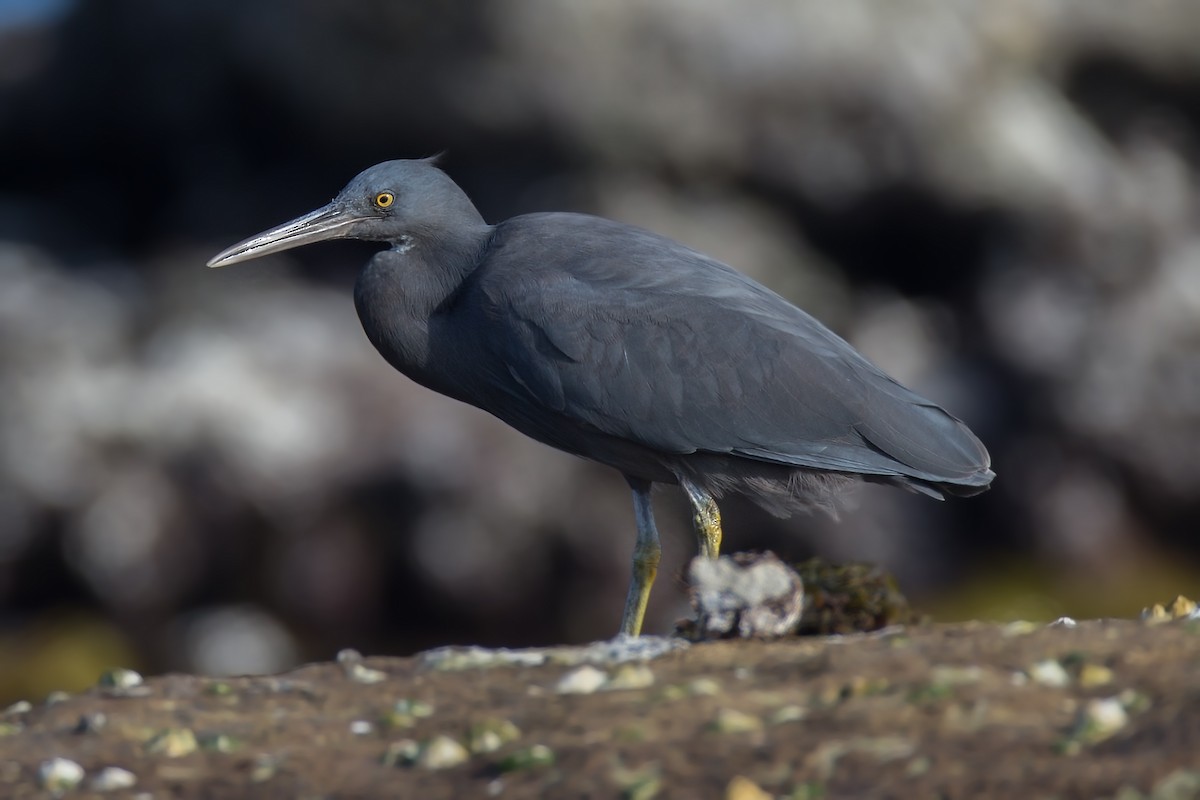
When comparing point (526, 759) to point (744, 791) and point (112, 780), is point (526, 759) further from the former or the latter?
point (112, 780)

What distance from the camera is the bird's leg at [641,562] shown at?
552cm

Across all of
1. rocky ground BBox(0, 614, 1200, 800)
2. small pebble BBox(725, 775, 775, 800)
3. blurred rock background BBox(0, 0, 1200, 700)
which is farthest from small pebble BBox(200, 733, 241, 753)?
blurred rock background BBox(0, 0, 1200, 700)

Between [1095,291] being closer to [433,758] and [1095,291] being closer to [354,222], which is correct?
[354,222]

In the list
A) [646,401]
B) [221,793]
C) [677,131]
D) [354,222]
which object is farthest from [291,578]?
[221,793]

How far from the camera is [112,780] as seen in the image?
3414mm

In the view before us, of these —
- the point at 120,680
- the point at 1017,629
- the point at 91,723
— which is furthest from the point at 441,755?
the point at 1017,629

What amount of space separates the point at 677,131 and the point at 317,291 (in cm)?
314

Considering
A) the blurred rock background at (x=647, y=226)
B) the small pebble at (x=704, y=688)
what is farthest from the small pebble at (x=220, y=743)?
the blurred rock background at (x=647, y=226)

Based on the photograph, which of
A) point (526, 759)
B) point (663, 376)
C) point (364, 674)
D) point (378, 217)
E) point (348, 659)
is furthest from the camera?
point (378, 217)

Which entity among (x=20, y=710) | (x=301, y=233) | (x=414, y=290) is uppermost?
(x=301, y=233)

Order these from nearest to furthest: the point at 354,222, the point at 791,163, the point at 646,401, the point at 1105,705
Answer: the point at 1105,705
the point at 646,401
the point at 354,222
the point at 791,163

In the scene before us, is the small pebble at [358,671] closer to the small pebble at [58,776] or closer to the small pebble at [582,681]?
the small pebble at [582,681]

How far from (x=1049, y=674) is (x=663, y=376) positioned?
225 cm

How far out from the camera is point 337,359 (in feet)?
36.1
